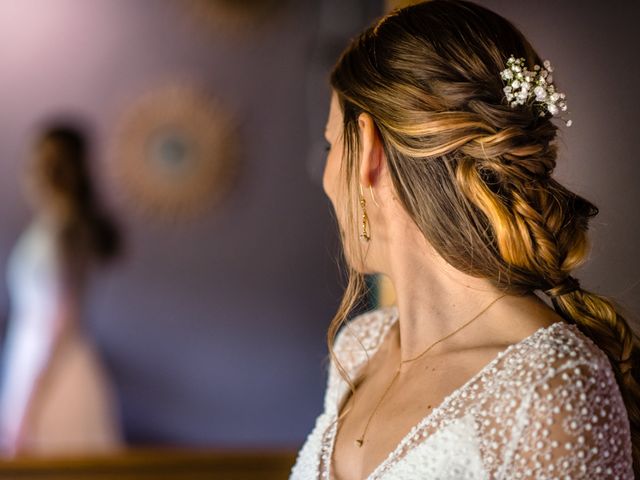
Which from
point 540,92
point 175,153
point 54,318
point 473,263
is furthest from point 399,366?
point 175,153

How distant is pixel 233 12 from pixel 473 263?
2.07m

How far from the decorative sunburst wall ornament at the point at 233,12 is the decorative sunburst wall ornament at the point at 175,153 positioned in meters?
0.27

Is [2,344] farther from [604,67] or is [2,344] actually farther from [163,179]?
[604,67]

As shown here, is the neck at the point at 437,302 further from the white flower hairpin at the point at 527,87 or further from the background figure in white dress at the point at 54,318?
the background figure in white dress at the point at 54,318

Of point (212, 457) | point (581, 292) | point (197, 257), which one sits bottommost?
point (212, 457)

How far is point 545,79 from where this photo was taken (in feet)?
3.47

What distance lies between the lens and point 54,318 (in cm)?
261

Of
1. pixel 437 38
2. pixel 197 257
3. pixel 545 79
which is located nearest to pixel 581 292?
pixel 545 79

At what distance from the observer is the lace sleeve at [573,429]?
0.89 metres

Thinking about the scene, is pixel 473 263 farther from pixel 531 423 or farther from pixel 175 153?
pixel 175 153

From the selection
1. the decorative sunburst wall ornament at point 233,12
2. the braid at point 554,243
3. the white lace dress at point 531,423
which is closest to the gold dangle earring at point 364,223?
the braid at point 554,243

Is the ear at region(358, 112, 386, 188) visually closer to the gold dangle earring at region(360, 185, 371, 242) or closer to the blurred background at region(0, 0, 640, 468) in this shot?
the gold dangle earring at region(360, 185, 371, 242)

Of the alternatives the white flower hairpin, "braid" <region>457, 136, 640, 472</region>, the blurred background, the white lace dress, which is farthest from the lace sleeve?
the blurred background

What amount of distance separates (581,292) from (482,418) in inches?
9.6
